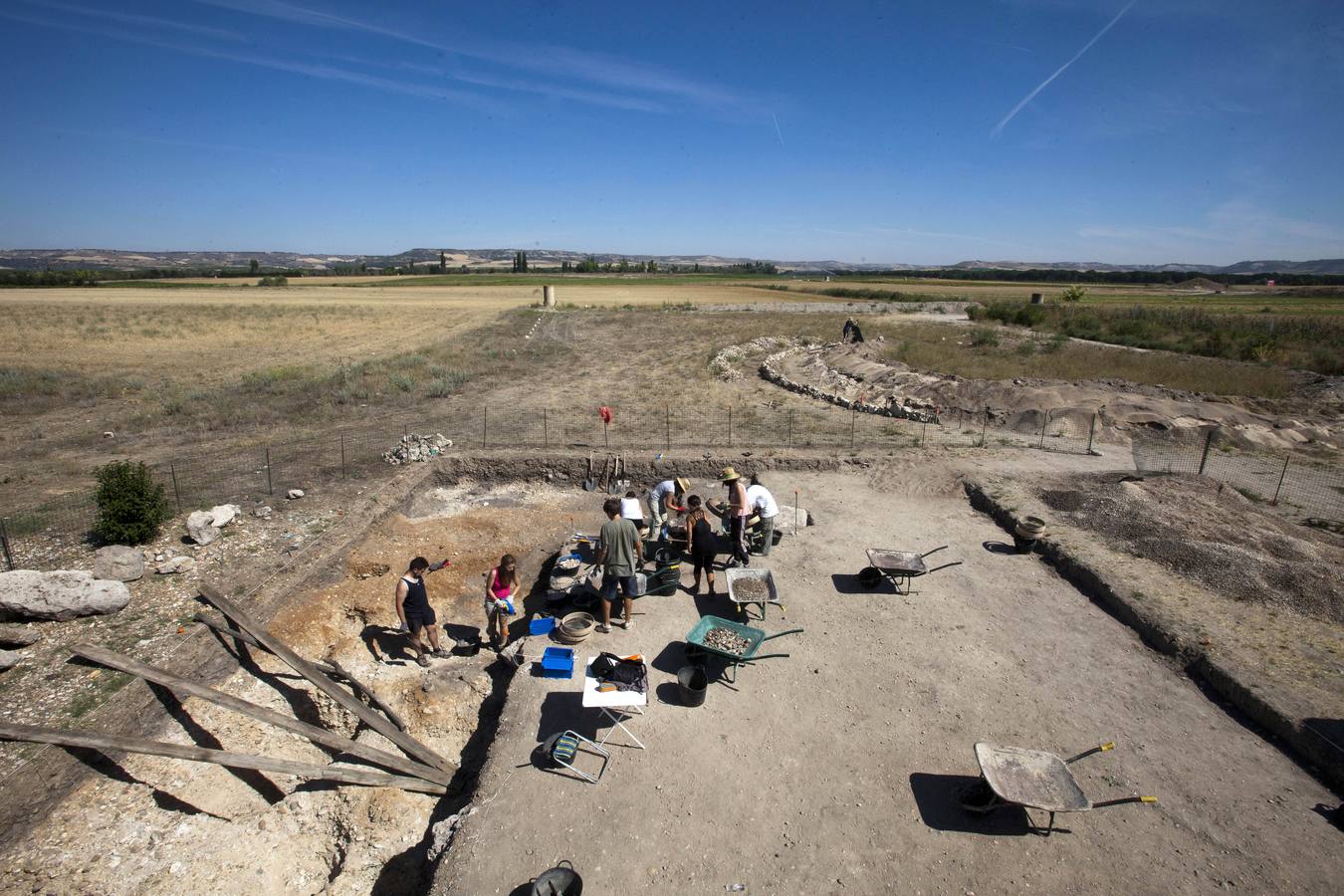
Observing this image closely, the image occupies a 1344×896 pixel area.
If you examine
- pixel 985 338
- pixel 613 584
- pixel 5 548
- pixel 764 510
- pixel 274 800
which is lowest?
pixel 274 800

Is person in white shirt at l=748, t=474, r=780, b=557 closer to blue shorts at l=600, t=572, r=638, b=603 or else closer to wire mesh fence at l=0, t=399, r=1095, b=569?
blue shorts at l=600, t=572, r=638, b=603

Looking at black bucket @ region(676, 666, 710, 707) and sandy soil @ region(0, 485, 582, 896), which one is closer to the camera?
sandy soil @ region(0, 485, 582, 896)

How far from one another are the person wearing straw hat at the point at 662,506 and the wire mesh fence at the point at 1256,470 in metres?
10.9

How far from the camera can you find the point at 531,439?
16.8 metres

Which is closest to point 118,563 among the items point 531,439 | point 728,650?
point 728,650

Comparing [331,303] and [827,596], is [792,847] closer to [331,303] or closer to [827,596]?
[827,596]

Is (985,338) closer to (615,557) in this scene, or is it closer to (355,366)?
(355,366)

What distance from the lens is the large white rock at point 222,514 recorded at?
10.7m

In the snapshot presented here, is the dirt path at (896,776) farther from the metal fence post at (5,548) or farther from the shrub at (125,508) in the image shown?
the metal fence post at (5,548)

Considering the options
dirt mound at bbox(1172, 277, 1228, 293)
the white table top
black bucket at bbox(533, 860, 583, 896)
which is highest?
dirt mound at bbox(1172, 277, 1228, 293)

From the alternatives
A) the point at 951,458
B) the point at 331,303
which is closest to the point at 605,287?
the point at 331,303

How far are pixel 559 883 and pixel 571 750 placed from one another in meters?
1.37

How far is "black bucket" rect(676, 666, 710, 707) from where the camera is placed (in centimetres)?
688

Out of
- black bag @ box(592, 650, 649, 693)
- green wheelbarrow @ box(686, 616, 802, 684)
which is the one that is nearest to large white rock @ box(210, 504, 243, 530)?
black bag @ box(592, 650, 649, 693)
